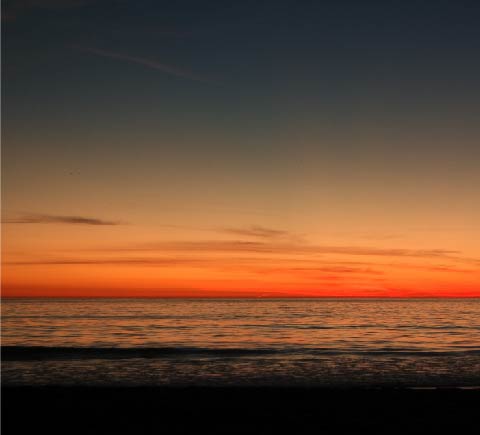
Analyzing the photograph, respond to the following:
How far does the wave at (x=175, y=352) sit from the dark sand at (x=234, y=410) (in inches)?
438

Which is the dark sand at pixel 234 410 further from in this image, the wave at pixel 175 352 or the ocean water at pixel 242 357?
the wave at pixel 175 352

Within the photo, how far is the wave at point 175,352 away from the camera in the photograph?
29.6m

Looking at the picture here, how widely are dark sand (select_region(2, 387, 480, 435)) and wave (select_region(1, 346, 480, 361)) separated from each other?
438 inches

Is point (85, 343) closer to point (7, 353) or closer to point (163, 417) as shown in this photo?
point (7, 353)

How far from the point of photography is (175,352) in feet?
105

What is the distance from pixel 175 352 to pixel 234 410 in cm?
1734

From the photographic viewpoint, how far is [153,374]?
76.0ft

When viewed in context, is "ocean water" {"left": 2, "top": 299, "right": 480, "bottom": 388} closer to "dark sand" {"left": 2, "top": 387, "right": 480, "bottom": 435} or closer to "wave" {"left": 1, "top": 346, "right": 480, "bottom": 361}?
"wave" {"left": 1, "top": 346, "right": 480, "bottom": 361}

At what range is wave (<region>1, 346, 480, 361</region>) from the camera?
29.6m

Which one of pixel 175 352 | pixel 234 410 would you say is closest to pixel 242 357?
pixel 175 352

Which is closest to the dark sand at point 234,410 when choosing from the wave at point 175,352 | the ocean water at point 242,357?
the ocean water at point 242,357

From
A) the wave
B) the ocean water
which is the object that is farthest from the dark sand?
the wave

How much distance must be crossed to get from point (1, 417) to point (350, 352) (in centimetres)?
2225

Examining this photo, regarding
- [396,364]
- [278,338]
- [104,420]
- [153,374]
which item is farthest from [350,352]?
[104,420]
